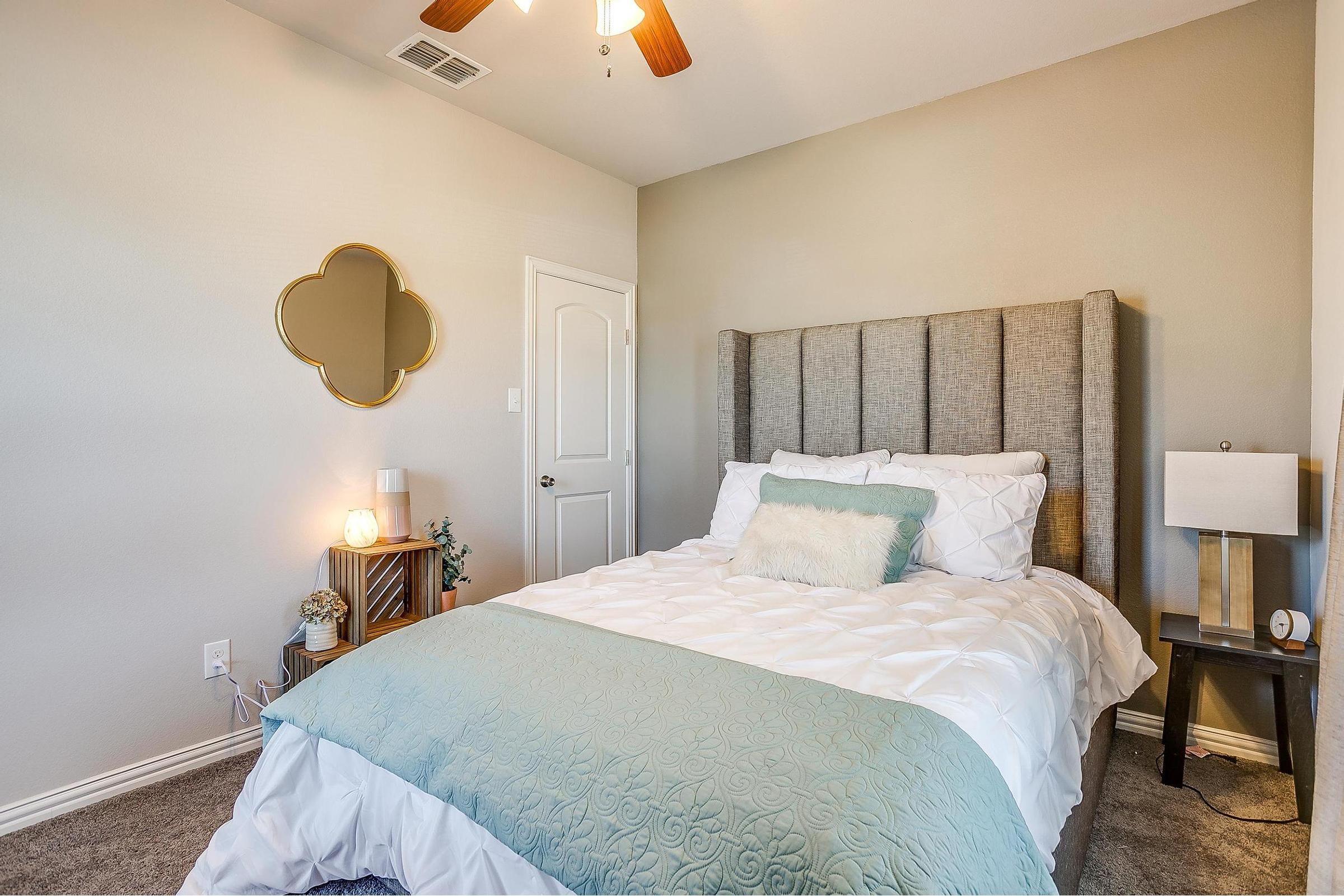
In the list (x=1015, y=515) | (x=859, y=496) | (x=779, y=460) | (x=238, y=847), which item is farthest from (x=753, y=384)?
(x=238, y=847)

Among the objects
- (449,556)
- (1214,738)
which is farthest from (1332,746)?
(449,556)

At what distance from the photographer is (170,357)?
221cm

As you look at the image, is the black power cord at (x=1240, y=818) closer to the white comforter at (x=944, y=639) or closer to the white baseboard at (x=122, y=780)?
the white comforter at (x=944, y=639)

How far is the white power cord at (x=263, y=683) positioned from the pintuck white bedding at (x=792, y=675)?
3.07 feet

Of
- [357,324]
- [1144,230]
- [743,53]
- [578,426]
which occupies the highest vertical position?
[743,53]

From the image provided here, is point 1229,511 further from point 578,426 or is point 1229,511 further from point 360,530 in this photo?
point 360,530

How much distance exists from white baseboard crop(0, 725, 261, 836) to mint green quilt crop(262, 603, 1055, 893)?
48.0 inches

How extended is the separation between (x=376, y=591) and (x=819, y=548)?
1.85 metres

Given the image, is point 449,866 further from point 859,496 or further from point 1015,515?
point 1015,515

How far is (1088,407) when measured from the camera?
95.4 inches

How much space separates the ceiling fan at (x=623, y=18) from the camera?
1.76 m

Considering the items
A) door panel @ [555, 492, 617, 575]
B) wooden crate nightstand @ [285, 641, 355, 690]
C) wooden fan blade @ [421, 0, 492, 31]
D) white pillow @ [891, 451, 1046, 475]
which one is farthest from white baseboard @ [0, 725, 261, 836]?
white pillow @ [891, 451, 1046, 475]

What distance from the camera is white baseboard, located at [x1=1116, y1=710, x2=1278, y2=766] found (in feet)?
7.47

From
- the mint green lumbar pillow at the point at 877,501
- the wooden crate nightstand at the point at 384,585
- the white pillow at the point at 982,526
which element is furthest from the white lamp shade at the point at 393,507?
the white pillow at the point at 982,526
